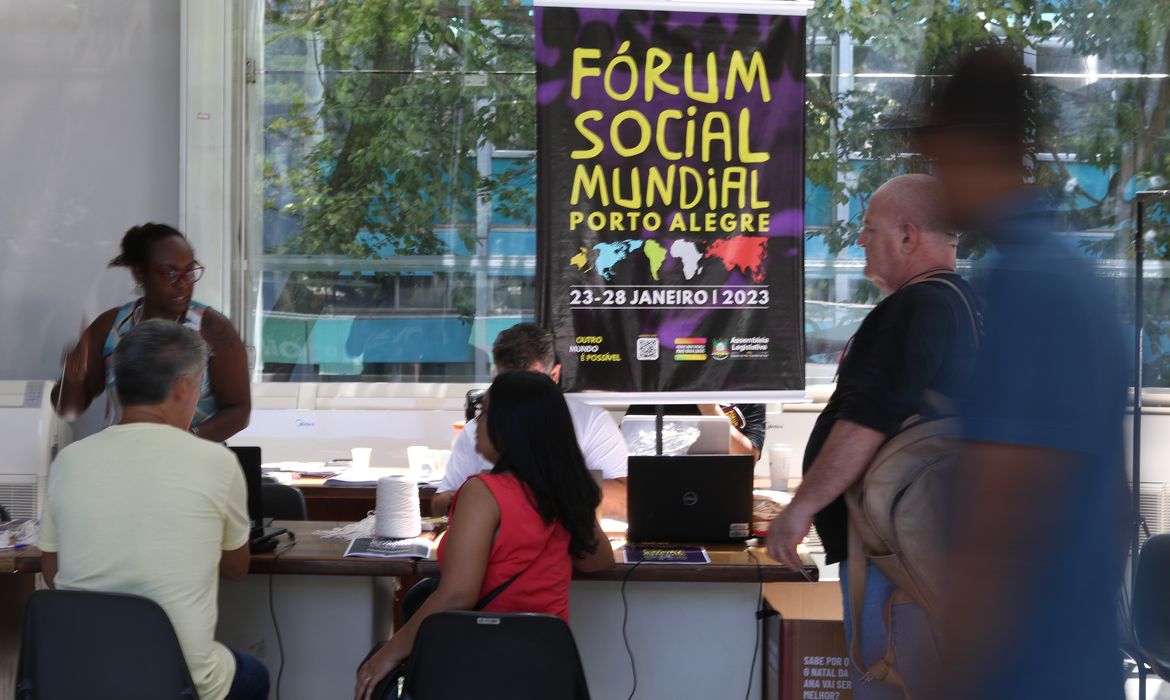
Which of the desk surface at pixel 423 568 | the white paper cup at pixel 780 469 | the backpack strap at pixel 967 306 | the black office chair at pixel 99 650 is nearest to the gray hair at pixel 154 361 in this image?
the black office chair at pixel 99 650

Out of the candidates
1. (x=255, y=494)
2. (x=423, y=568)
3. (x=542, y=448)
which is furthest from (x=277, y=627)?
(x=542, y=448)

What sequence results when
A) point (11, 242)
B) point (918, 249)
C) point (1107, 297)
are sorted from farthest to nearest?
1. point (11, 242)
2. point (918, 249)
3. point (1107, 297)

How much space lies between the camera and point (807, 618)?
3.35 metres

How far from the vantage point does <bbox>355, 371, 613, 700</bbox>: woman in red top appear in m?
2.64

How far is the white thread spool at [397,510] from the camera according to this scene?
3.37 metres

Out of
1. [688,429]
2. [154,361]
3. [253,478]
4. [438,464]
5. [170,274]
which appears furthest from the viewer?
[438,464]

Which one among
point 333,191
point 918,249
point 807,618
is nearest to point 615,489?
point 807,618

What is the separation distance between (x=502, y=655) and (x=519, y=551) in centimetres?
30

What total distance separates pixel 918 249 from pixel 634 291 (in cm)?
163

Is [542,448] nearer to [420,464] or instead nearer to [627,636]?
[627,636]

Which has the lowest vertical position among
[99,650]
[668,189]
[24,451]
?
[99,650]

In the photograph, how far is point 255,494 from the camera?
3.28m

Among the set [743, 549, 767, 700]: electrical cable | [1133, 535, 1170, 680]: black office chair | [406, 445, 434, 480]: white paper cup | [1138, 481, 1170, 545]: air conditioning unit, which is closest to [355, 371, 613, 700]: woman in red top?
[743, 549, 767, 700]: electrical cable

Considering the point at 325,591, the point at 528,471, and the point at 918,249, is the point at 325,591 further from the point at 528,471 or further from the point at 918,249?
the point at 918,249
